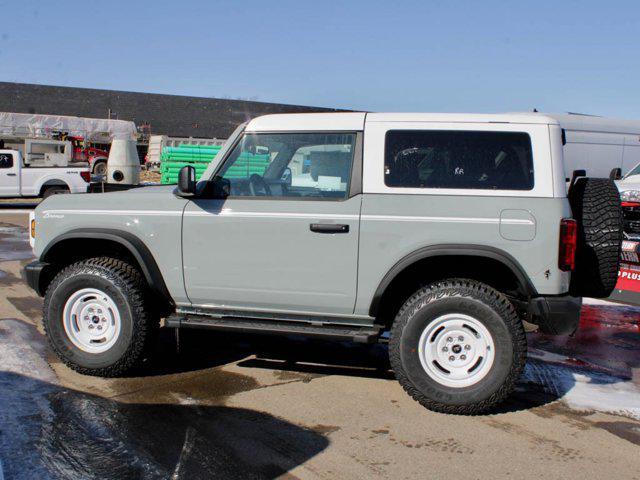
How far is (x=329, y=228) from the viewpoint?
466 centimetres

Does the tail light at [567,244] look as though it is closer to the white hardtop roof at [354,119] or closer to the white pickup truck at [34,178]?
the white hardtop roof at [354,119]

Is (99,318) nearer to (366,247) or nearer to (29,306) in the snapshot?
(366,247)

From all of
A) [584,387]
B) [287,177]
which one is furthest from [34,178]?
[584,387]

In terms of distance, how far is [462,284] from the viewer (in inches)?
182

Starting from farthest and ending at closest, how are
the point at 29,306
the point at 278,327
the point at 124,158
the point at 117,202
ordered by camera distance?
1. the point at 124,158
2. the point at 29,306
3. the point at 117,202
4. the point at 278,327

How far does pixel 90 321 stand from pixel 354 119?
2.61 meters

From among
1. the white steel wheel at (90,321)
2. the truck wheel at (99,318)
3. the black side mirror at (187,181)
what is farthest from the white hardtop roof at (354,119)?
the white steel wheel at (90,321)

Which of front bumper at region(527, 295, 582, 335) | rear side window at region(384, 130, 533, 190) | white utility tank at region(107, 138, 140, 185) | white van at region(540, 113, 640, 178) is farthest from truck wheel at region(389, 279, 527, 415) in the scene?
white utility tank at region(107, 138, 140, 185)

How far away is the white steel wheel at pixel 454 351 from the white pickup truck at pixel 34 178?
1714cm

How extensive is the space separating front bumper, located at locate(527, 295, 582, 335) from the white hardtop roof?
125 centimetres

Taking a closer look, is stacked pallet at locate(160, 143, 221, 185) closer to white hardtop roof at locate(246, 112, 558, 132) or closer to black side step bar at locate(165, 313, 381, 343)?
white hardtop roof at locate(246, 112, 558, 132)

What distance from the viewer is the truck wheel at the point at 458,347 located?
4.46 m

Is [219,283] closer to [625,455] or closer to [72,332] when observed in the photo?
[72,332]

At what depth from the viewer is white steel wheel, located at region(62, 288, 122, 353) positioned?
201 inches
